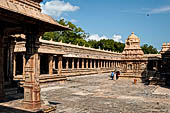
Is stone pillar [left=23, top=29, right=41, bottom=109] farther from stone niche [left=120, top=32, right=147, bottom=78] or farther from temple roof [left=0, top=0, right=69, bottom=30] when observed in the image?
stone niche [left=120, top=32, right=147, bottom=78]

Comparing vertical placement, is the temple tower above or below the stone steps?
above

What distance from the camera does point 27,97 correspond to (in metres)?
8.55

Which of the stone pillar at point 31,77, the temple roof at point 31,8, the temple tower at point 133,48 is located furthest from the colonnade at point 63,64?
the temple roof at point 31,8

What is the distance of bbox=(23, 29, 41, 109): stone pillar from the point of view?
27.7 feet

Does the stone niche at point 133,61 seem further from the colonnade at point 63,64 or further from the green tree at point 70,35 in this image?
the green tree at point 70,35

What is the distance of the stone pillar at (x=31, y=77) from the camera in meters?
8.45

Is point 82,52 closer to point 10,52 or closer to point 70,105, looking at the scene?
point 10,52

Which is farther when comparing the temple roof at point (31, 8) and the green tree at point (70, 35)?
the green tree at point (70, 35)

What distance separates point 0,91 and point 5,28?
3242 millimetres

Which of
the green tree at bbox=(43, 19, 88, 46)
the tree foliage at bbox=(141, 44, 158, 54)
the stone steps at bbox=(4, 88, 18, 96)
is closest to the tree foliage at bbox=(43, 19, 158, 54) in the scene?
the green tree at bbox=(43, 19, 88, 46)

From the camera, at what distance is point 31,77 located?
8.61m

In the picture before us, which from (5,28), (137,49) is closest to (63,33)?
(137,49)

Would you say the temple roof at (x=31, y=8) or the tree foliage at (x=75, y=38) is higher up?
the tree foliage at (x=75, y=38)

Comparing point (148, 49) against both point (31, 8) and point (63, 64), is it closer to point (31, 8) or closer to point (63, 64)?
point (63, 64)
